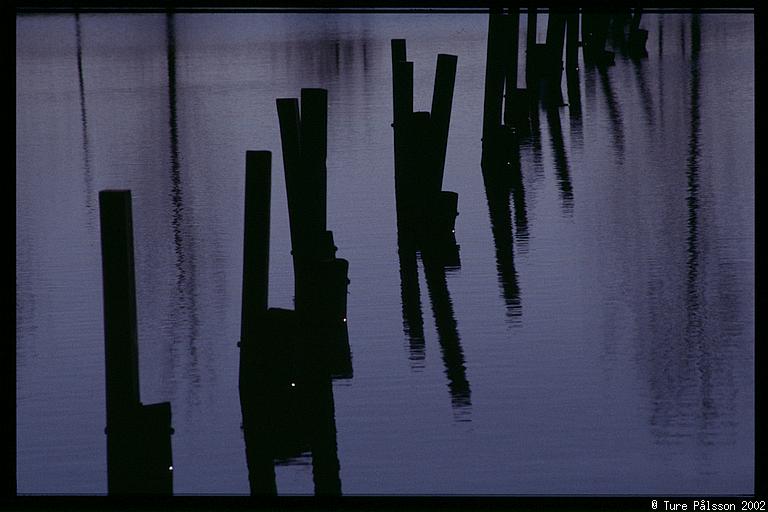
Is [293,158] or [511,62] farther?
[511,62]

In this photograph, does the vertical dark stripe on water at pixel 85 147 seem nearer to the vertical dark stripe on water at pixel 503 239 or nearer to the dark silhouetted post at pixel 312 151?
the vertical dark stripe on water at pixel 503 239

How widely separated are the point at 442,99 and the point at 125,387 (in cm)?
663

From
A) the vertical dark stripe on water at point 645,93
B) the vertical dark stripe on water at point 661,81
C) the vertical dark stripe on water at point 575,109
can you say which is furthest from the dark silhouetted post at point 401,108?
the vertical dark stripe on water at point 645,93

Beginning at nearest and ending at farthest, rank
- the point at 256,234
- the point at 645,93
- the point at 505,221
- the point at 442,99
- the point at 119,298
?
the point at 119,298 < the point at 256,234 < the point at 442,99 < the point at 505,221 < the point at 645,93

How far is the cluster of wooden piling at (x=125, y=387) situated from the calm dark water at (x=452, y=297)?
2.93 ft

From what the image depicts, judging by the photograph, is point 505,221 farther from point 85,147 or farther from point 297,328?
point 85,147

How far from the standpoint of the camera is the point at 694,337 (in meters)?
9.98

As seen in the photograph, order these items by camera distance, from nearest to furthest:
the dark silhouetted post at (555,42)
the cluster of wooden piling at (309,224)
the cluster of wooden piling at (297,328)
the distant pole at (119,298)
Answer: the distant pole at (119,298), the cluster of wooden piling at (297,328), the cluster of wooden piling at (309,224), the dark silhouetted post at (555,42)

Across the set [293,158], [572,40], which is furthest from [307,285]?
[572,40]

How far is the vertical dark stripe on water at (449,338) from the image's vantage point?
846cm

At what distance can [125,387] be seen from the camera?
6.12 m

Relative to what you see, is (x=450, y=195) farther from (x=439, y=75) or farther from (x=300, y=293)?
(x=300, y=293)
